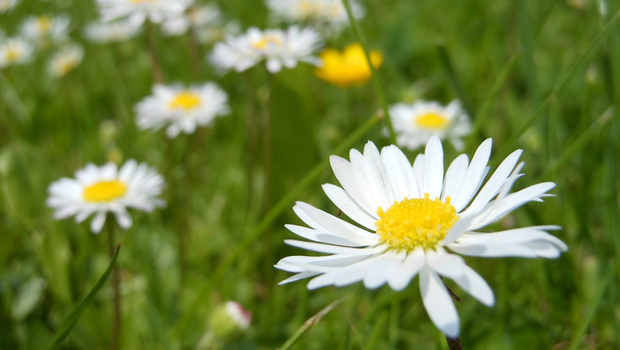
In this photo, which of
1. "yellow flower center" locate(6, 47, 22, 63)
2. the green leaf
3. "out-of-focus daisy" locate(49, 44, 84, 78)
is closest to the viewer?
the green leaf

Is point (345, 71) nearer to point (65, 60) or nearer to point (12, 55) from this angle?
point (65, 60)

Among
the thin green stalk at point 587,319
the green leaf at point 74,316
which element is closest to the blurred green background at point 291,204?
the thin green stalk at point 587,319

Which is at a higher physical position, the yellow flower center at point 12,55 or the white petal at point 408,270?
the yellow flower center at point 12,55

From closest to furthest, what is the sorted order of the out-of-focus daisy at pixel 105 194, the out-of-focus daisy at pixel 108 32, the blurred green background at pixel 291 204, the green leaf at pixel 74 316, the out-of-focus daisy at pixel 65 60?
the green leaf at pixel 74 316 < the blurred green background at pixel 291 204 < the out-of-focus daisy at pixel 105 194 < the out-of-focus daisy at pixel 65 60 < the out-of-focus daisy at pixel 108 32

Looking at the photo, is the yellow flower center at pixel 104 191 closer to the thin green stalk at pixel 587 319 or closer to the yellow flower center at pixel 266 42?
the yellow flower center at pixel 266 42

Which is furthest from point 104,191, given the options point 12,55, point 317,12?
point 12,55

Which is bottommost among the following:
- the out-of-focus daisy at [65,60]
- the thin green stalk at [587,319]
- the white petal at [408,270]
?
the thin green stalk at [587,319]

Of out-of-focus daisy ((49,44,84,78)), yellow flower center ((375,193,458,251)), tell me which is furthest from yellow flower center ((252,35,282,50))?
out-of-focus daisy ((49,44,84,78))

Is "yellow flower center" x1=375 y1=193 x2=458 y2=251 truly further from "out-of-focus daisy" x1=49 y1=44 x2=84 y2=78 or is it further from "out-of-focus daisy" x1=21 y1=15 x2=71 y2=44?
"out-of-focus daisy" x1=21 y1=15 x2=71 y2=44
